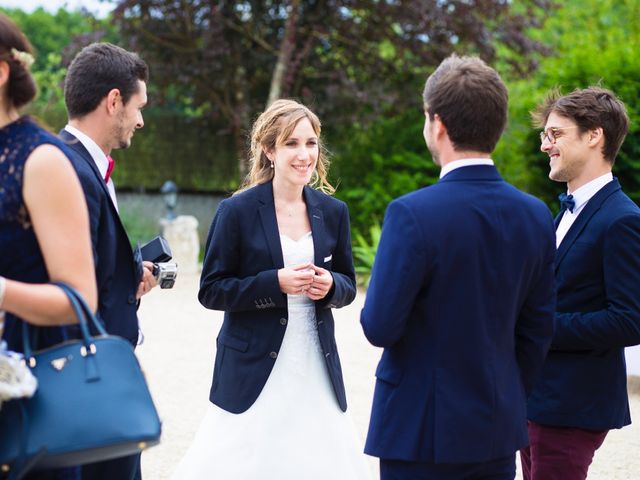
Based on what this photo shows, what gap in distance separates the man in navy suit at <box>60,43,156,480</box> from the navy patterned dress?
2.15 feet

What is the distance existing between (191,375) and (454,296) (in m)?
5.76

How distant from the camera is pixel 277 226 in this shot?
398 cm

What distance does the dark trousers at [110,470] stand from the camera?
3094 mm

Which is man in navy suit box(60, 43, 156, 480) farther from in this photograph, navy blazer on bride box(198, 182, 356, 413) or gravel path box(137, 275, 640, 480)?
gravel path box(137, 275, 640, 480)

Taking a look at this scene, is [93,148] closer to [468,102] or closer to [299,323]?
[299,323]

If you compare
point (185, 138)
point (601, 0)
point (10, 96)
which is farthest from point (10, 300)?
point (601, 0)

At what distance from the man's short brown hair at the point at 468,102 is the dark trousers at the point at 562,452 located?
1.30m

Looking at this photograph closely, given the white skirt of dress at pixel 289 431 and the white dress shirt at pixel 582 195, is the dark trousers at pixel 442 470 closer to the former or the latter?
the white dress shirt at pixel 582 195

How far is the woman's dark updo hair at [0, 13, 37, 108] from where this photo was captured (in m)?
2.27

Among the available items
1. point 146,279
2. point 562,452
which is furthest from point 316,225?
point 562,452

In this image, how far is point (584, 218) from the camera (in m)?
3.40

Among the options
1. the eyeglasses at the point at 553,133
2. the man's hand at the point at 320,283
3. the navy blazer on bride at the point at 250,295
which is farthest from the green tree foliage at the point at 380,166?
the eyeglasses at the point at 553,133

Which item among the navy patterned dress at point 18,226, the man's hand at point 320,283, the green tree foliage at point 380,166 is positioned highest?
the navy patterned dress at point 18,226

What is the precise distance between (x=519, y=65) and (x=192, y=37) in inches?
246
